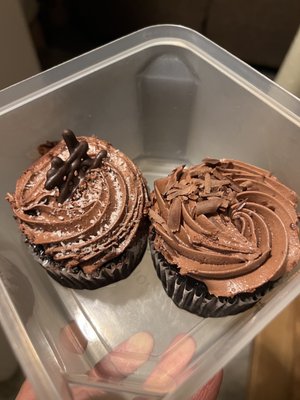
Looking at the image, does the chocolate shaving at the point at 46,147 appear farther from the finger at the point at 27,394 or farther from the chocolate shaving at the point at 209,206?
the finger at the point at 27,394

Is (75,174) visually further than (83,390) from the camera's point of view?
Yes

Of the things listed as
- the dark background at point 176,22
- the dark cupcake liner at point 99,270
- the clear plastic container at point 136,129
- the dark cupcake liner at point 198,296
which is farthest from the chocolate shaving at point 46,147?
the dark background at point 176,22

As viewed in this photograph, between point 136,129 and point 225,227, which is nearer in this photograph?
point 225,227

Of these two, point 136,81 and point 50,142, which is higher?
point 136,81

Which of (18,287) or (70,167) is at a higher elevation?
(70,167)

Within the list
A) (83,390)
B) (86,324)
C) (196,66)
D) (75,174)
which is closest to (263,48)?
(196,66)

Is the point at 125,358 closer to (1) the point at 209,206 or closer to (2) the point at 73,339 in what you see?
(2) the point at 73,339

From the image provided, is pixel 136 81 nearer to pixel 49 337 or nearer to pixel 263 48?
pixel 49 337

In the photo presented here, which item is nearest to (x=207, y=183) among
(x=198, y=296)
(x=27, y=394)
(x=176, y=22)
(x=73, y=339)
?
(x=198, y=296)
